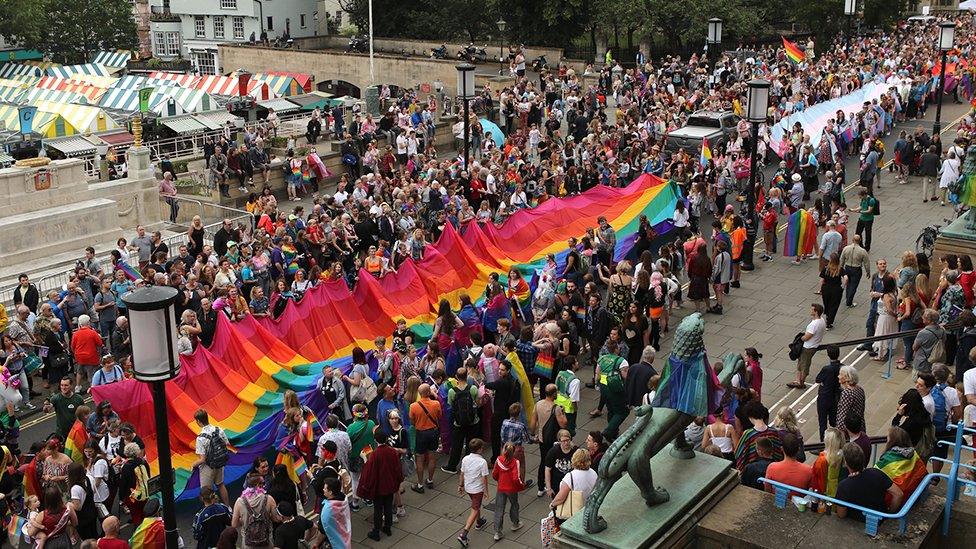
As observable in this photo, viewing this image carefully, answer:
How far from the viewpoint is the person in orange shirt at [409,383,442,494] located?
14195mm

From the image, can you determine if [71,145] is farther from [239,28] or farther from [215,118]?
[239,28]

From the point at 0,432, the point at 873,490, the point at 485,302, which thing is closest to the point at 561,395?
the point at 485,302

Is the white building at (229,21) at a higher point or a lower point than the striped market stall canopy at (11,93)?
higher

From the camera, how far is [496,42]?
6122cm

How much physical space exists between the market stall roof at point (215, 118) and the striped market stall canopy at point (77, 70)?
66.1ft

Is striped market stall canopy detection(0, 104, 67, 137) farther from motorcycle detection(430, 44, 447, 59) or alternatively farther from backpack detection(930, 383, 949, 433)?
backpack detection(930, 383, 949, 433)

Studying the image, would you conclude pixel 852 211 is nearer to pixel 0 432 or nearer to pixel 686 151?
pixel 686 151

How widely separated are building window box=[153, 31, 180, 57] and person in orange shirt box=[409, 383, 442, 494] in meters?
77.2

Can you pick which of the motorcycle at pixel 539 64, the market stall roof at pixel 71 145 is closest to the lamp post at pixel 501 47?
the motorcycle at pixel 539 64

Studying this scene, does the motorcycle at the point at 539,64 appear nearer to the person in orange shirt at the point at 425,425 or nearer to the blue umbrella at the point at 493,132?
the blue umbrella at the point at 493,132

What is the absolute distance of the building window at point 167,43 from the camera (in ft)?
283

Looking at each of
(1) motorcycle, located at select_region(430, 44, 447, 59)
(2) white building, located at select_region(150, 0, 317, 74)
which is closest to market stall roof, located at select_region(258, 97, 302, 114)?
(1) motorcycle, located at select_region(430, 44, 447, 59)

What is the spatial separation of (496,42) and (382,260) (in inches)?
1671

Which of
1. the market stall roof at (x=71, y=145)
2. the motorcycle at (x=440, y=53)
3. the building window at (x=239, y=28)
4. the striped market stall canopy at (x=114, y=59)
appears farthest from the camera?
the building window at (x=239, y=28)
